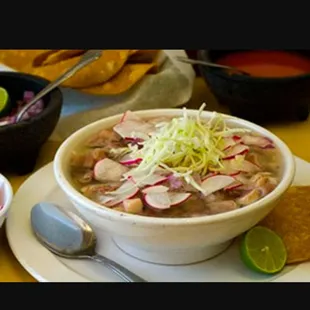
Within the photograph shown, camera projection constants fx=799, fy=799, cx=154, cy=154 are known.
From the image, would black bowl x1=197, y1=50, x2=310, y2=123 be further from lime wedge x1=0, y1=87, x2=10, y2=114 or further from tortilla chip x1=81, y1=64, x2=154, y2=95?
lime wedge x1=0, y1=87, x2=10, y2=114

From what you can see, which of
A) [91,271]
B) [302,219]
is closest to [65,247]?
[91,271]

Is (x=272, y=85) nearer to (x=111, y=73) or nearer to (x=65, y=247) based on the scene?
(x=111, y=73)

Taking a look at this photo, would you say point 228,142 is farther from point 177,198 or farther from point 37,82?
point 37,82

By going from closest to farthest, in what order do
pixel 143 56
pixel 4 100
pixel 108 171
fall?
pixel 108 171
pixel 4 100
pixel 143 56

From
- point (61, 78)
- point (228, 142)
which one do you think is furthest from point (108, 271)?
point (61, 78)

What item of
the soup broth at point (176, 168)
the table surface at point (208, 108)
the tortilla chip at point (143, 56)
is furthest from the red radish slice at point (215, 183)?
the tortilla chip at point (143, 56)

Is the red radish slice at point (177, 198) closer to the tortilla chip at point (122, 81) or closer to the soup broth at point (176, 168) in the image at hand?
the soup broth at point (176, 168)
